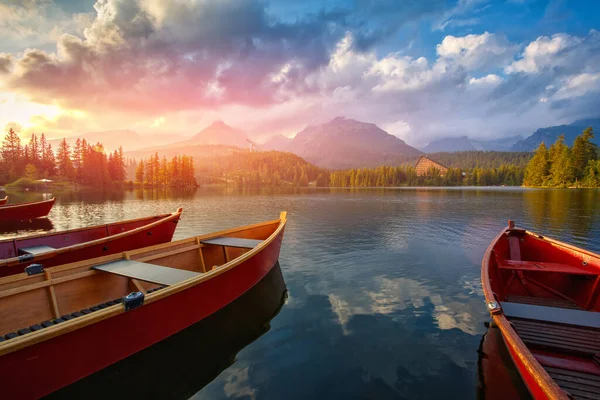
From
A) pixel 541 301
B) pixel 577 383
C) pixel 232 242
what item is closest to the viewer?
pixel 577 383

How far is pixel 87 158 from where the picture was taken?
11600 cm

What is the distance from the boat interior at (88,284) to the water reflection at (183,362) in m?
1.52

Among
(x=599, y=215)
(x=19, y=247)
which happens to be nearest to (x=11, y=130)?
(x=19, y=247)

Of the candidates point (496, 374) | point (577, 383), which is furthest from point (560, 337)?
point (496, 374)

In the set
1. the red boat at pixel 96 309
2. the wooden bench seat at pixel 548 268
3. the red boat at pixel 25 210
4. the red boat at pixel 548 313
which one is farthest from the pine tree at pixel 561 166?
the red boat at pixel 25 210

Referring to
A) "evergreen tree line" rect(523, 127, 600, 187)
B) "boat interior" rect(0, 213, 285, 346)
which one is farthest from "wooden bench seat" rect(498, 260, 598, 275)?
"evergreen tree line" rect(523, 127, 600, 187)

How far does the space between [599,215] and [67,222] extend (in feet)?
200

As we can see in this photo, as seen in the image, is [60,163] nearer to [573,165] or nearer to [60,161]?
[60,161]

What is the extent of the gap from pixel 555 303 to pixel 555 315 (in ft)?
8.27

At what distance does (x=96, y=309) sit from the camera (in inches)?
282

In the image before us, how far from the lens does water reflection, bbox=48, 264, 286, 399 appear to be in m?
6.20

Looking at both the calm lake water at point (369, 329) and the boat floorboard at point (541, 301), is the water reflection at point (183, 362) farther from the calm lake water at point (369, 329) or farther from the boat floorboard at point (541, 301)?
the boat floorboard at point (541, 301)

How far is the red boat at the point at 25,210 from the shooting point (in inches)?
1128

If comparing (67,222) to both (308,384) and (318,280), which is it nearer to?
(318,280)
